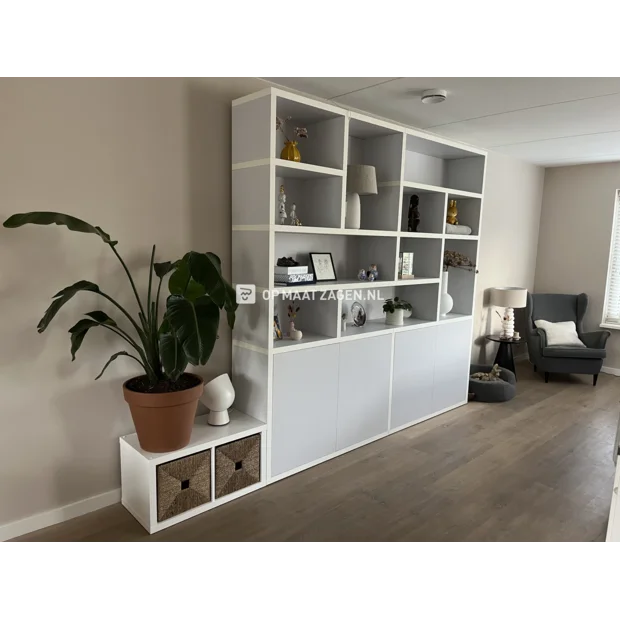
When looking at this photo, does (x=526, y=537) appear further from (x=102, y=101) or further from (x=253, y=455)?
(x=102, y=101)

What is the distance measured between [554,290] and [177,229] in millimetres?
5082

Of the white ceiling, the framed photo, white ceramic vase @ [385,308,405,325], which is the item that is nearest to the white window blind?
the white ceiling

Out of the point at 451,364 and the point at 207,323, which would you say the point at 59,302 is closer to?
the point at 207,323

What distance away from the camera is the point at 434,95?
302 cm

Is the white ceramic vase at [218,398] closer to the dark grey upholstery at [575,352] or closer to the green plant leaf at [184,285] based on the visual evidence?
the green plant leaf at [184,285]

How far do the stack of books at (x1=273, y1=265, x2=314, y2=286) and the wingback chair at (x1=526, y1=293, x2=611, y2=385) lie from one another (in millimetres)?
3337

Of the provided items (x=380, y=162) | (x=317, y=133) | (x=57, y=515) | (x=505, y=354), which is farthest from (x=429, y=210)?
Answer: (x=57, y=515)

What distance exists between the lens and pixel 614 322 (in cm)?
556

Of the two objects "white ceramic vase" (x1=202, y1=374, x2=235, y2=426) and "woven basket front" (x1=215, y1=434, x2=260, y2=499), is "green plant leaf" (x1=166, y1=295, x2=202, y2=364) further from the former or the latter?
"woven basket front" (x1=215, y1=434, x2=260, y2=499)

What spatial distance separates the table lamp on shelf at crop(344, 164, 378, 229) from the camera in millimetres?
3219

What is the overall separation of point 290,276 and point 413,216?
1.45 m

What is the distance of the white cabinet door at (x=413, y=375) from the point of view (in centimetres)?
359
